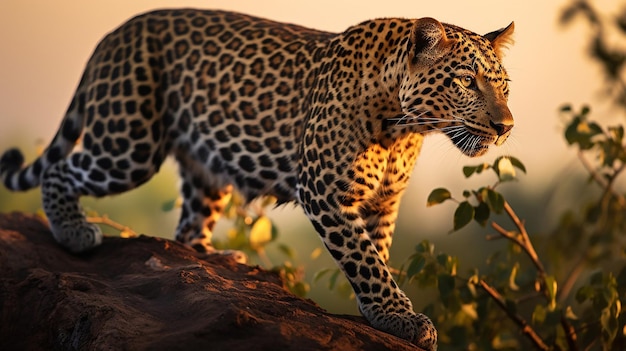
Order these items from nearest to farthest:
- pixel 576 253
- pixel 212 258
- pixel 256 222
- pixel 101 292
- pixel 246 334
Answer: pixel 246 334 < pixel 101 292 < pixel 212 258 < pixel 256 222 < pixel 576 253

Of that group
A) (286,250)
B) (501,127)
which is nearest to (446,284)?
(501,127)

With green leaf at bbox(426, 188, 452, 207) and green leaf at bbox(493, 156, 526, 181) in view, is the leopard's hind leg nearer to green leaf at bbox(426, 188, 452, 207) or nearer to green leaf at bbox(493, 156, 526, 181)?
green leaf at bbox(426, 188, 452, 207)

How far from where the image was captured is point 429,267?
763 centimetres

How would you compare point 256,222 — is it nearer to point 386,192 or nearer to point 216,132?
point 216,132

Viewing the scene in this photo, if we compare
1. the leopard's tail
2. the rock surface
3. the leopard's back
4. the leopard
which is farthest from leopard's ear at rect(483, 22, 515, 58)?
the leopard's tail

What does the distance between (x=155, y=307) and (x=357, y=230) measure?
56.3 inches

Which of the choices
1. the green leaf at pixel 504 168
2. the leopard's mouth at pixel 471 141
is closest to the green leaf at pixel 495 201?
the green leaf at pixel 504 168

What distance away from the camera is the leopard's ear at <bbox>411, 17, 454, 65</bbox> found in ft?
21.3

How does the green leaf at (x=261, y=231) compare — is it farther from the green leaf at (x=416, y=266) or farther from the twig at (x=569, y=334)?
the twig at (x=569, y=334)

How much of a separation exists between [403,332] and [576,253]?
415 cm

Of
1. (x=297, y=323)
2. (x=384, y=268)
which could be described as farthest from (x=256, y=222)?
(x=297, y=323)

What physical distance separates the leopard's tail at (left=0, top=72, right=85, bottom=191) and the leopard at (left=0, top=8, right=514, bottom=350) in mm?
12

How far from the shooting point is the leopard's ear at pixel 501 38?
688 cm

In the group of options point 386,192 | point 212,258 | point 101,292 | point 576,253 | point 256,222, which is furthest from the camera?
point 576,253
